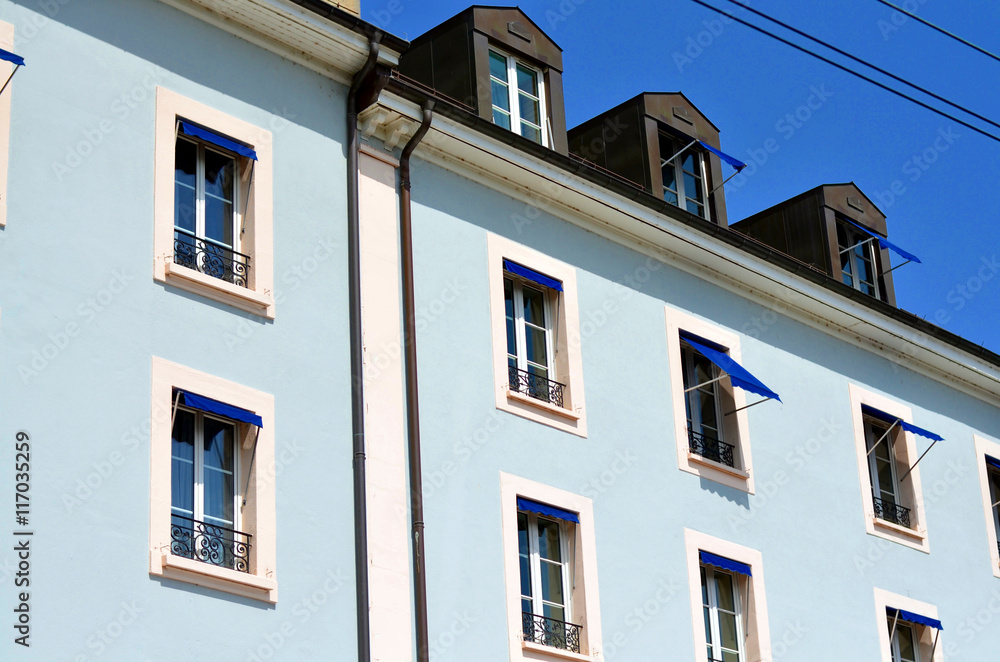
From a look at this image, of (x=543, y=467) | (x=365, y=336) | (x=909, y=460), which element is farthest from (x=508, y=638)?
(x=909, y=460)

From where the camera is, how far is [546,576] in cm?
1886

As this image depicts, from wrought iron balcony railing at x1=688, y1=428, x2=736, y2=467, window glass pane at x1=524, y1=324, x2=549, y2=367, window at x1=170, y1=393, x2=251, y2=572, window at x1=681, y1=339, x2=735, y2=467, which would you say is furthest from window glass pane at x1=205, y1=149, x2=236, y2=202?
wrought iron balcony railing at x1=688, y1=428, x2=736, y2=467

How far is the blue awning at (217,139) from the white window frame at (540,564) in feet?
16.6

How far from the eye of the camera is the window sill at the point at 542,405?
19.1 metres

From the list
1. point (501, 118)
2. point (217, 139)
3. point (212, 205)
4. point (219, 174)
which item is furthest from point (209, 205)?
point (501, 118)

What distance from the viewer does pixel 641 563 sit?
19719 millimetres

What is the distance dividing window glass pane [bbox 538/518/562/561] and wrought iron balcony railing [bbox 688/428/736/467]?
2833 mm

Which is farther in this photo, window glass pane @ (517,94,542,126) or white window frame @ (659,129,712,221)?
white window frame @ (659,129,712,221)

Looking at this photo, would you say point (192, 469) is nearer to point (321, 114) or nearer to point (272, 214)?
point (272, 214)

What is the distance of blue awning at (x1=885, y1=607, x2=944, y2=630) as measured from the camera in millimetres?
23078

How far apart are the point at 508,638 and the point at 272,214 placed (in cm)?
520

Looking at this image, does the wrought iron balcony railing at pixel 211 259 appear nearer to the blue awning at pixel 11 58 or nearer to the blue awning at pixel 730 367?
the blue awning at pixel 11 58

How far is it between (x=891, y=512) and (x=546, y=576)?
7467mm

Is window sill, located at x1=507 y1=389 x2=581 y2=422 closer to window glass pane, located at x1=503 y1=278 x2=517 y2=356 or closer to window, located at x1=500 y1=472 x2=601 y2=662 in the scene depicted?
window glass pane, located at x1=503 y1=278 x2=517 y2=356
